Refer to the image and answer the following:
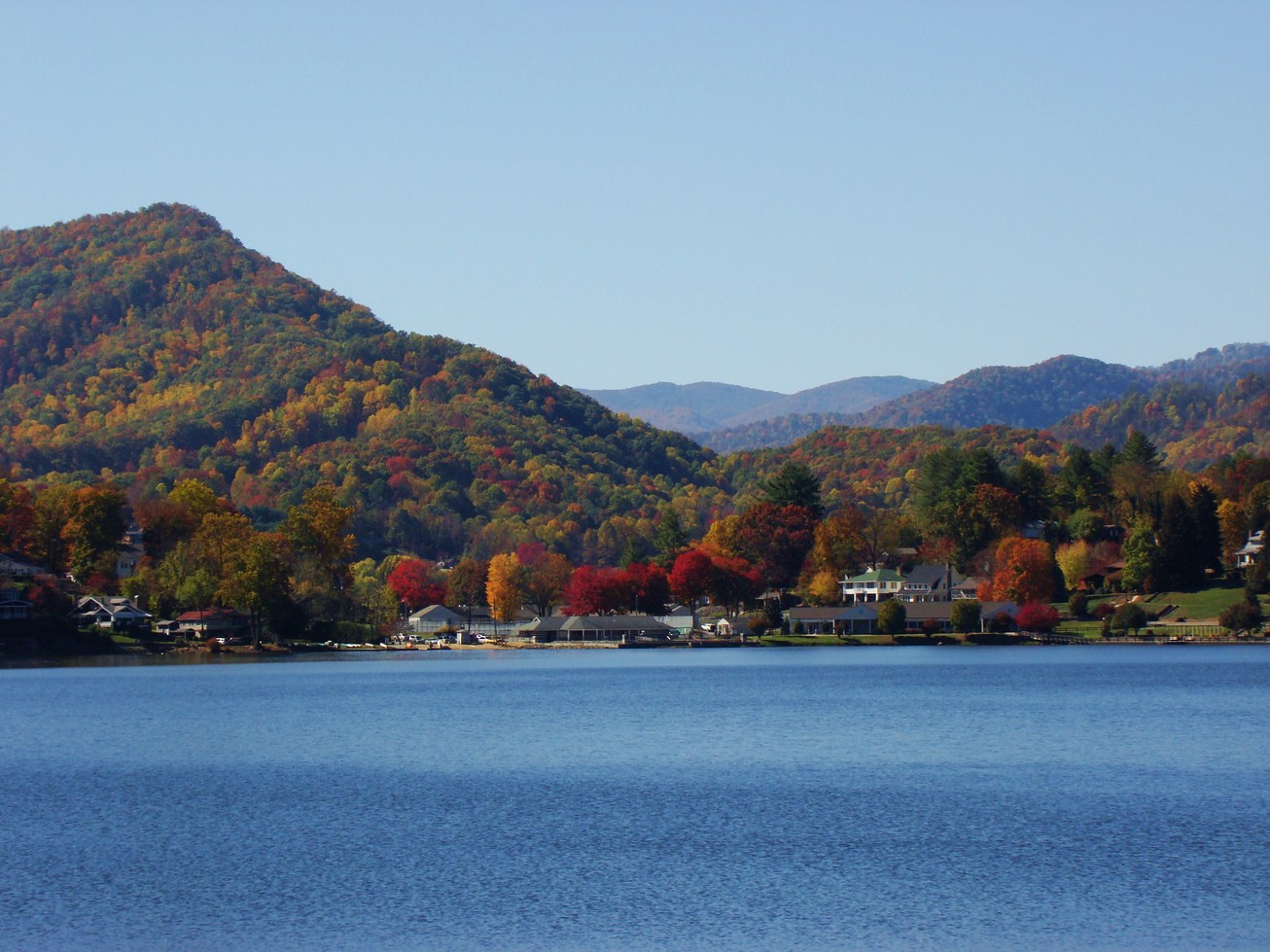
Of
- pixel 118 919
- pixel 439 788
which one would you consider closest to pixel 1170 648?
pixel 439 788

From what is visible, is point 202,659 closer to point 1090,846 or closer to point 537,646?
point 537,646

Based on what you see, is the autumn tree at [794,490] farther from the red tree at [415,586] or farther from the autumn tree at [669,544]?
the red tree at [415,586]

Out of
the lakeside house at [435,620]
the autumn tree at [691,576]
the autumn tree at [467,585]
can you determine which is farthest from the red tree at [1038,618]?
the autumn tree at [467,585]

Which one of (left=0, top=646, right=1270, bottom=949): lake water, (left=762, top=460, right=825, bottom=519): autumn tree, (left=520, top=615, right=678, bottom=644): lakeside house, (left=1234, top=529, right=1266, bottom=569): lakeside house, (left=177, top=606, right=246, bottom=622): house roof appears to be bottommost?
(left=0, top=646, right=1270, bottom=949): lake water

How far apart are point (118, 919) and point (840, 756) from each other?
22.8 metres

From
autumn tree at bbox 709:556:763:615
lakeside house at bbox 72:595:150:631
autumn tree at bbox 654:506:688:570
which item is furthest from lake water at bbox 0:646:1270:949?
autumn tree at bbox 654:506:688:570

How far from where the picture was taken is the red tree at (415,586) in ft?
513

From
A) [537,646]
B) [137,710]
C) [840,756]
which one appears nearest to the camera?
[840,756]

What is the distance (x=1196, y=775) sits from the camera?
3809 cm

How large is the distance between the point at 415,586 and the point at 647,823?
126342 mm

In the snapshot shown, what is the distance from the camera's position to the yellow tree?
475 ft

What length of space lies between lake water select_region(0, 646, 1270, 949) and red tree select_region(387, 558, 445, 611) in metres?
92.3

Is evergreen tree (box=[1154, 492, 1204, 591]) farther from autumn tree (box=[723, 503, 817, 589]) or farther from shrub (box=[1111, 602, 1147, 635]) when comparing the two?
autumn tree (box=[723, 503, 817, 589])

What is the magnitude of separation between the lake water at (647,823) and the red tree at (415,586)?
92.3m
